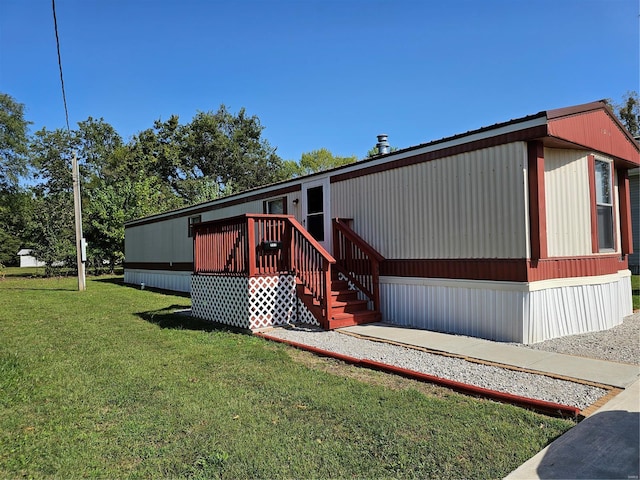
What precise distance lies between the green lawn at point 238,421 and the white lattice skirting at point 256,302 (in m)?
1.67

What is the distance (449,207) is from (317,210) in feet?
11.6

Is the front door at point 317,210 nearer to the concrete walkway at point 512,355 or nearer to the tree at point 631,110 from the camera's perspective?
the concrete walkway at point 512,355

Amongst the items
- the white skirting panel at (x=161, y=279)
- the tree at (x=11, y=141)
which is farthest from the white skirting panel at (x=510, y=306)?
the tree at (x=11, y=141)

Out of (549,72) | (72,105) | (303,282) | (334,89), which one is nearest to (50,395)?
(303,282)

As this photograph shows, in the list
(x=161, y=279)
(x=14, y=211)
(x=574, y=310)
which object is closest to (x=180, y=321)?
(x=574, y=310)

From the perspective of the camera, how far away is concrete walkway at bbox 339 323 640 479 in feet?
8.57

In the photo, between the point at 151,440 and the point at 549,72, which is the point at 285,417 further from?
the point at 549,72

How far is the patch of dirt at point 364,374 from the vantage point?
4.22m

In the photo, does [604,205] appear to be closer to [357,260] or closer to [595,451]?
[357,260]

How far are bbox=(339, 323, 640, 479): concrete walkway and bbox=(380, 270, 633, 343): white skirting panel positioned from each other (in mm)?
497

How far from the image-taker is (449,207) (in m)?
6.99

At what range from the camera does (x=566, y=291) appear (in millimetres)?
6477

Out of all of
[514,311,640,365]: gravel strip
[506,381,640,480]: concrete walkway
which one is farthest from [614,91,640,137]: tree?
[506,381,640,480]: concrete walkway

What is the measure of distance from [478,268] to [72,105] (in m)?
10.7
